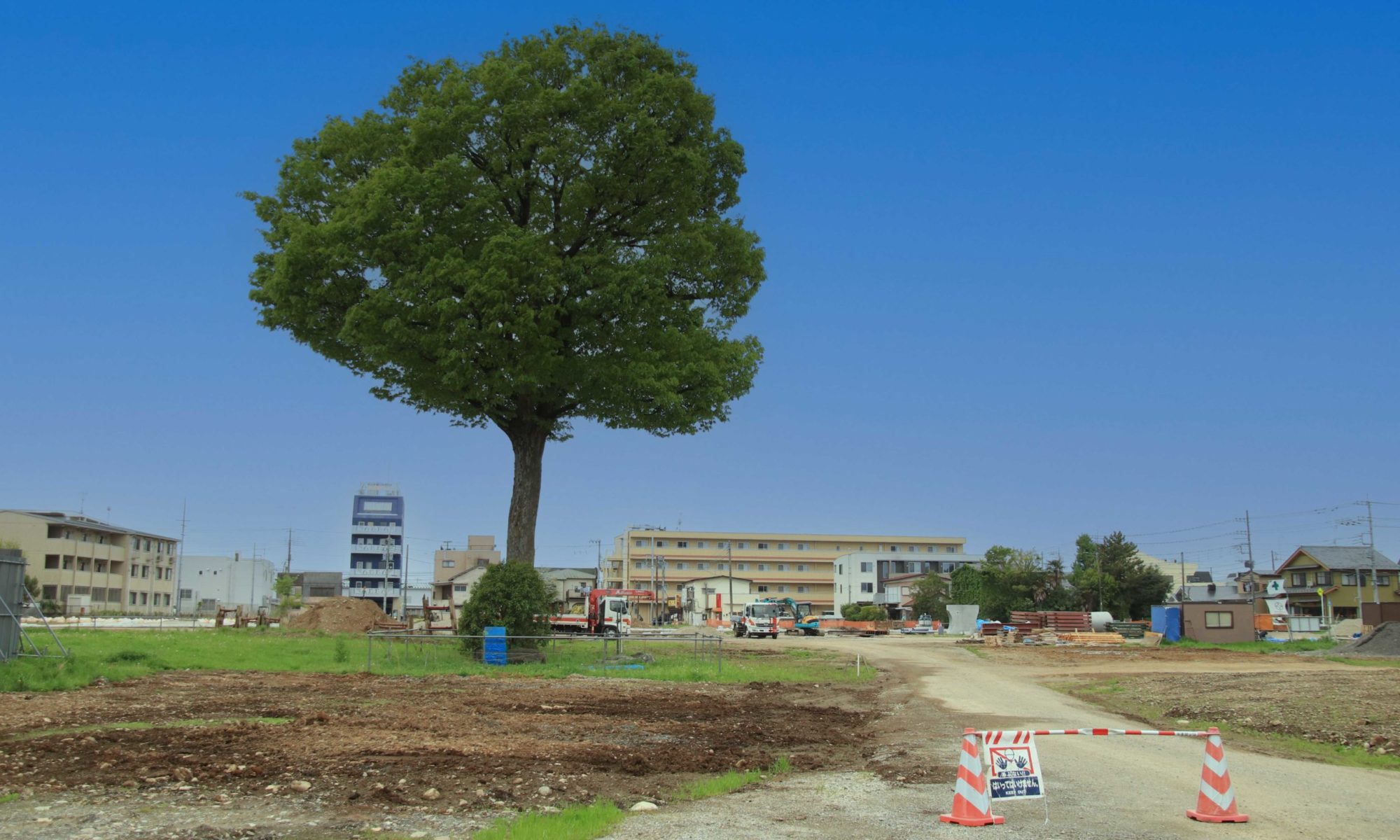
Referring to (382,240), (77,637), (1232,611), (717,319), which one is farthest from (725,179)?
(1232,611)

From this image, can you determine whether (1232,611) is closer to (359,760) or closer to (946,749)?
(946,749)

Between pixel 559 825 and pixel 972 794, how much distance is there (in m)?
3.69

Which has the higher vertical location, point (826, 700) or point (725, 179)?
point (725, 179)

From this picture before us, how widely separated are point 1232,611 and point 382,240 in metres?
50.3

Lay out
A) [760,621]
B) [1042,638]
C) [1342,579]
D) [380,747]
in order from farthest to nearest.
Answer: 1. [1342,579]
2. [760,621]
3. [1042,638]
4. [380,747]

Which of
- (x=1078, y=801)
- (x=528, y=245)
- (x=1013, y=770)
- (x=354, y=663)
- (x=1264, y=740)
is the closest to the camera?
(x=1013, y=770)

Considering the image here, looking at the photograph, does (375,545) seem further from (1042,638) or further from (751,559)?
(1042,638)

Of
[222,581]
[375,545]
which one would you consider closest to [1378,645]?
[375,545]

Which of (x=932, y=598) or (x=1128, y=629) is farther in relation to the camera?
(x=932, y=598)

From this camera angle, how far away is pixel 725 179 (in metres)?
32.4

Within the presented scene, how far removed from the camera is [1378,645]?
46094mm

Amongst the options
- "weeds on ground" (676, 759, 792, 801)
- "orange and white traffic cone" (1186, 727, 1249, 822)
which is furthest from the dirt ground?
"orange and white traffic cone" (1186, 727, 1249, 822)

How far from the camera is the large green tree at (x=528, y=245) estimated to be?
2816cm

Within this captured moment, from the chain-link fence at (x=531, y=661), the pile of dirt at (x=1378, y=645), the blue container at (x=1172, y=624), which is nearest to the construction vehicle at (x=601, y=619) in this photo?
the chain-link fence at (x=531, y=661)
